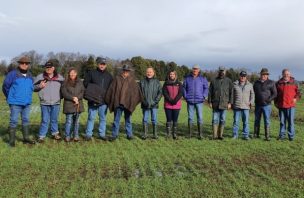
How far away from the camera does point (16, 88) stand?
9.96 meters

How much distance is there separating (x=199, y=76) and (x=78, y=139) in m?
4.16

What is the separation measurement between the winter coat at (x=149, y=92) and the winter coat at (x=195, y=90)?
977 mm

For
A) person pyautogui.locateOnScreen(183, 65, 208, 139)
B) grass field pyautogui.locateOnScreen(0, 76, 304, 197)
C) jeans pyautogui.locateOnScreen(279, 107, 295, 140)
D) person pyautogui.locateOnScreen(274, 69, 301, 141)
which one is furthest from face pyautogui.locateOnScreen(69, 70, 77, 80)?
jeans pyautogui.locateOnScreen(279, 107, 295, 140)

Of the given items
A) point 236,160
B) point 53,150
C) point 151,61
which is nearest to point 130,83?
point 53,150

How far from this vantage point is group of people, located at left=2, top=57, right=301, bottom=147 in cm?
1018

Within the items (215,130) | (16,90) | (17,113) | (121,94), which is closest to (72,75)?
(121,94)

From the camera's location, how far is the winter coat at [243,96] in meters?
12.0

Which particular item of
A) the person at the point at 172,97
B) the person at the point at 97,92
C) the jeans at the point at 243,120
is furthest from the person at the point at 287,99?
the person at the point at 97,92

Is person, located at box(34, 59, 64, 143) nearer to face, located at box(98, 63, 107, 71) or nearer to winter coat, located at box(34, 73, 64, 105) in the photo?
winter coat, located at box(34, 73, 64, 105)

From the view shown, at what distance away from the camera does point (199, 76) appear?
12039 millimetres

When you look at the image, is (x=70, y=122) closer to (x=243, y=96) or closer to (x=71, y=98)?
(x=71, y=98)

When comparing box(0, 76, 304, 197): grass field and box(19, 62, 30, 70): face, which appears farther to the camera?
box(19, 62, 30, 70): face

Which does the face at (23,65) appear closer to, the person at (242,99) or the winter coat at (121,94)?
the winter coat at (121,94)

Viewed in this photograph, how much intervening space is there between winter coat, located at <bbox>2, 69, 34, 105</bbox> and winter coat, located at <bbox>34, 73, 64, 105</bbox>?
462mm
